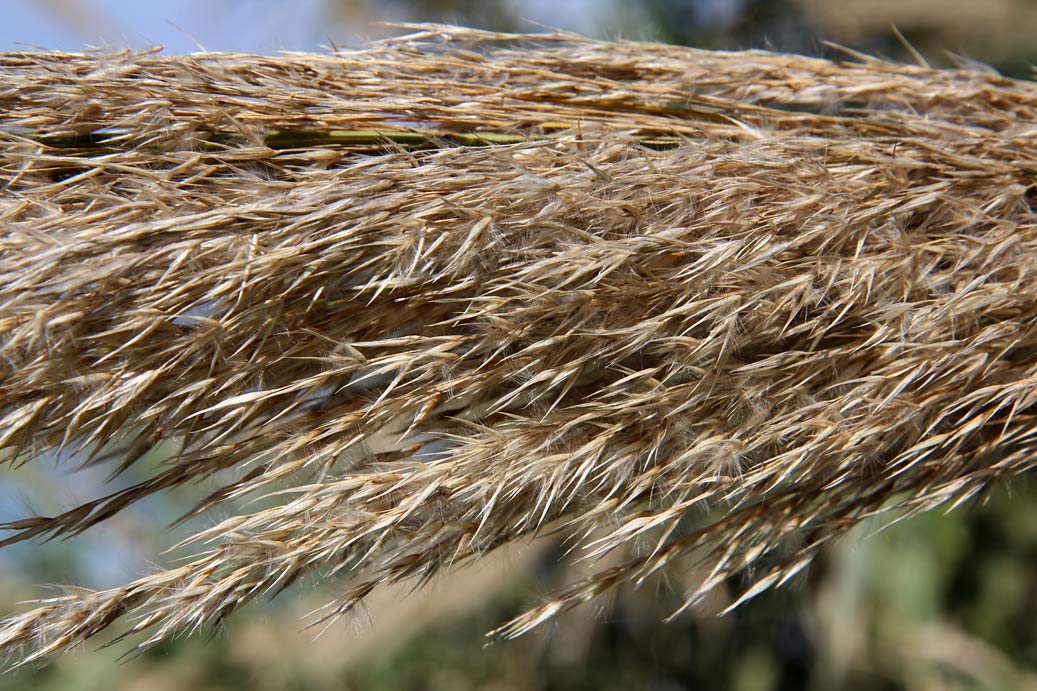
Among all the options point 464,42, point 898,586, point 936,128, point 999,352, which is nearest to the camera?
point 999,352

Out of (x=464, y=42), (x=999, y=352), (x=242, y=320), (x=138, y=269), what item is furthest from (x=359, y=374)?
(x=999, y=352)

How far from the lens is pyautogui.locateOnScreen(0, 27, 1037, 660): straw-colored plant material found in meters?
0.88

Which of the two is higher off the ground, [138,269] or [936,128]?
[138,269]

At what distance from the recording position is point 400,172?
929mm

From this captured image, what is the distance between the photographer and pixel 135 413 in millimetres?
927

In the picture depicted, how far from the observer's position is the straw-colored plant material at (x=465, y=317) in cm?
88

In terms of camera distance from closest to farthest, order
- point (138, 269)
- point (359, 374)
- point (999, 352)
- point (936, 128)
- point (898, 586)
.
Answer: point (138, 269)
point (359, 374)
point (999, 352)
point (936, 128)
point (898, 586)

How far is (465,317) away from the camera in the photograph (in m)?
0.92

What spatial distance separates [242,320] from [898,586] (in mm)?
2423

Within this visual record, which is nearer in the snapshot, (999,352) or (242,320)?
(242,320)

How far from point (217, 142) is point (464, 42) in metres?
0.51

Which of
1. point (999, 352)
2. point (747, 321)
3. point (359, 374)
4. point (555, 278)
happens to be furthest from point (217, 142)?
point (999, 352)

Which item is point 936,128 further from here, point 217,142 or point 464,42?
point 217,142

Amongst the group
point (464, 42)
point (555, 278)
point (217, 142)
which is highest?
point (464, 42)
